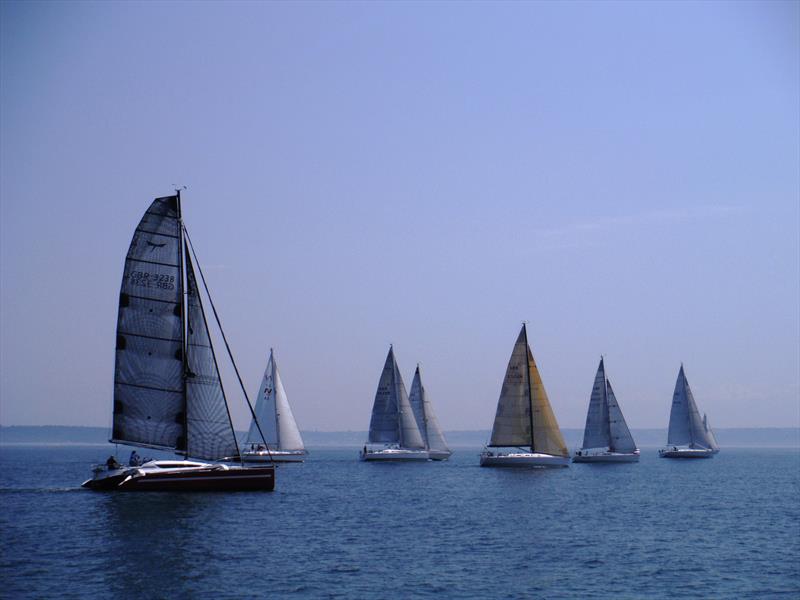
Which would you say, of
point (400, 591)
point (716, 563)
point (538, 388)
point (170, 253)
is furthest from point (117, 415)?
point (538, 388)

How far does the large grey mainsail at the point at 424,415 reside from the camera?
103 m

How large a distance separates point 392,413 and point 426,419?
7.45 meters

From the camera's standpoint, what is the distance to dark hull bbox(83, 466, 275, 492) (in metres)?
49.2

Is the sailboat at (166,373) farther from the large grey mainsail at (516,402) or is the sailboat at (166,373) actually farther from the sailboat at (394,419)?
the sailboat at (394,419)

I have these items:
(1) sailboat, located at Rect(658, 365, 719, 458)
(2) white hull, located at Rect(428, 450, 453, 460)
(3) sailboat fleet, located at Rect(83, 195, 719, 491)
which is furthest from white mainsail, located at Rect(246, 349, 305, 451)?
(1) sailboat, located at Rect(658, 365, 719, 458)

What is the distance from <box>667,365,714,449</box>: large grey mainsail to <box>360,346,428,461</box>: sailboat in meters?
38.0

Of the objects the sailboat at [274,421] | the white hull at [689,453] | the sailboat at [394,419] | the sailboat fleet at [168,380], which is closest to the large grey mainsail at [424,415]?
the sailboat at [394,419]

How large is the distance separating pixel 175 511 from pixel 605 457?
6657cm

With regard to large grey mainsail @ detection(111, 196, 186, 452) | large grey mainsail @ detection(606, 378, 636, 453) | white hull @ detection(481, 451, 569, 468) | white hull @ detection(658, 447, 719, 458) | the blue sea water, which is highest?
large grey mainsail @ detection(111, 196, 186, 452)

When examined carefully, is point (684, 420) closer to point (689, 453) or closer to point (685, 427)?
point (685, 427)

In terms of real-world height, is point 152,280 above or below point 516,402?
above

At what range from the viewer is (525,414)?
81812 mm

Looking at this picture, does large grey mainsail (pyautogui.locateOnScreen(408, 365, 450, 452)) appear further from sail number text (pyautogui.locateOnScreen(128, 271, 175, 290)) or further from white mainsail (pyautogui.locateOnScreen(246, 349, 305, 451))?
sail number text (pyautogui.locateOnScreen(128, 271, 175, 290))

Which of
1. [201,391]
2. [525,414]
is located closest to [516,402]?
[525,414]
